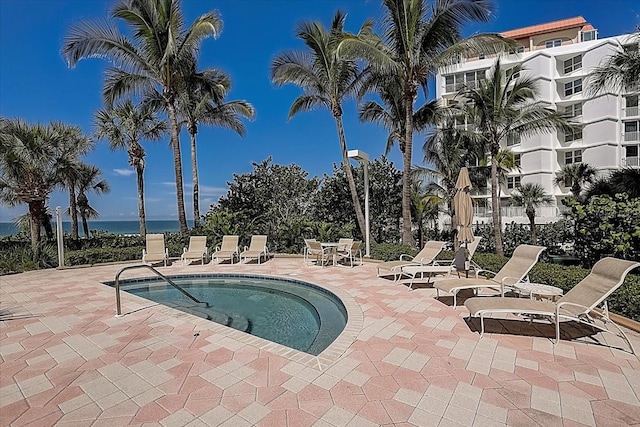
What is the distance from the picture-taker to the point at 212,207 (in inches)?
714

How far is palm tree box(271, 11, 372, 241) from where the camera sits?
46.6 ft

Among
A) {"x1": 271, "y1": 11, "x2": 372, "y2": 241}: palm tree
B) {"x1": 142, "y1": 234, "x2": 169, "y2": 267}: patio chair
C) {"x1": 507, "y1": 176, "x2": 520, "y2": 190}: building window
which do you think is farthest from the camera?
{"x1": 507, "y1": 176, "x2": 520, "y2": 190}: building window

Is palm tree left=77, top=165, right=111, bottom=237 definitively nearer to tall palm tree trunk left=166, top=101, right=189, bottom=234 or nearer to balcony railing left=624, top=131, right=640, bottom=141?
tall palm tree trunk left=166, top=101, right=189, bottom=234

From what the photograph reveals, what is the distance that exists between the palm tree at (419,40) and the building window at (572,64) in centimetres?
2846

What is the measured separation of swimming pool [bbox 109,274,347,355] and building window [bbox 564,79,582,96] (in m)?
35.9

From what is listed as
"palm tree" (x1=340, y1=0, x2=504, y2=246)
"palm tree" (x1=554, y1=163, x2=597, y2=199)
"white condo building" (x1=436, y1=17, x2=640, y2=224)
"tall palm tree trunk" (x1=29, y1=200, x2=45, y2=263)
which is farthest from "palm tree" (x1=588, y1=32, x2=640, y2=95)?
"tall palm tree trunk" (x1=29, y1=200, x2=45, y2=263)

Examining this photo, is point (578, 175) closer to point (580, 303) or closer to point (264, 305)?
point (580, 303)

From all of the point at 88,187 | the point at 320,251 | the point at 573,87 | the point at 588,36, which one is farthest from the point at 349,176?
the point at 588,36

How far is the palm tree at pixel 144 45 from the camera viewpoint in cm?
1286

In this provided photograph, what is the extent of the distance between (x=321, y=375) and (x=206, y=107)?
56.8 feet

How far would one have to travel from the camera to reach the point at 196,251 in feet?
40.8

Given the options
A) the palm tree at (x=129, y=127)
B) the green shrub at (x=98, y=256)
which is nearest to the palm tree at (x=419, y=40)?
the green shrub at (x=98, y=256)

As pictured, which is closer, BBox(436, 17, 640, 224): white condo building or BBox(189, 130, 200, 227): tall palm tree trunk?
BBox(189, 130, 200, 227): tall palm tree trunk

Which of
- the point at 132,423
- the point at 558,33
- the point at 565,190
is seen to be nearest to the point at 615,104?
the point at 565,190
